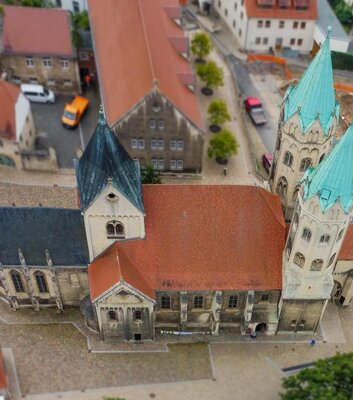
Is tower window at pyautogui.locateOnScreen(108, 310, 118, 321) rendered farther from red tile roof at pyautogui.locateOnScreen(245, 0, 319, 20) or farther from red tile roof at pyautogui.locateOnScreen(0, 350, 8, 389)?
red tile roof at pyautogui.locateOnScreen(245, 0, 319, 20)

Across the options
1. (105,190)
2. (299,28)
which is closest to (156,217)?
(105,190)

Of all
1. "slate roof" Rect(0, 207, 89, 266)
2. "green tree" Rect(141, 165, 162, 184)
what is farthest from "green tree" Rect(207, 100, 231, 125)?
"slate roof" Rect(0, 207, 89, 266)

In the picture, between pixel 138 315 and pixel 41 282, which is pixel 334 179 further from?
pixel 41 282

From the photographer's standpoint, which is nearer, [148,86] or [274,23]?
[148,86]

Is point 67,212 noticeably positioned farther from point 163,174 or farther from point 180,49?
point 180,49

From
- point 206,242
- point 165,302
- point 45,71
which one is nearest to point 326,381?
point 206,242

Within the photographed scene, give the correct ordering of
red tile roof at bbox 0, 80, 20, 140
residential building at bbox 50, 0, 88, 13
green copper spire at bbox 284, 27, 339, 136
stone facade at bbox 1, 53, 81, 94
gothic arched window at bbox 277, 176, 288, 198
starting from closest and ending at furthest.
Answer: green copper spire at bbox 284, 27, 339, 136 → gothic arched window at bbox 277, 176, 288, 198 → red tile roof at bbox 0, 80, 20, 140 → stone facade at bbox 1, 53, 81, 94 → residential building at bbox 50, 0, 88, 13
